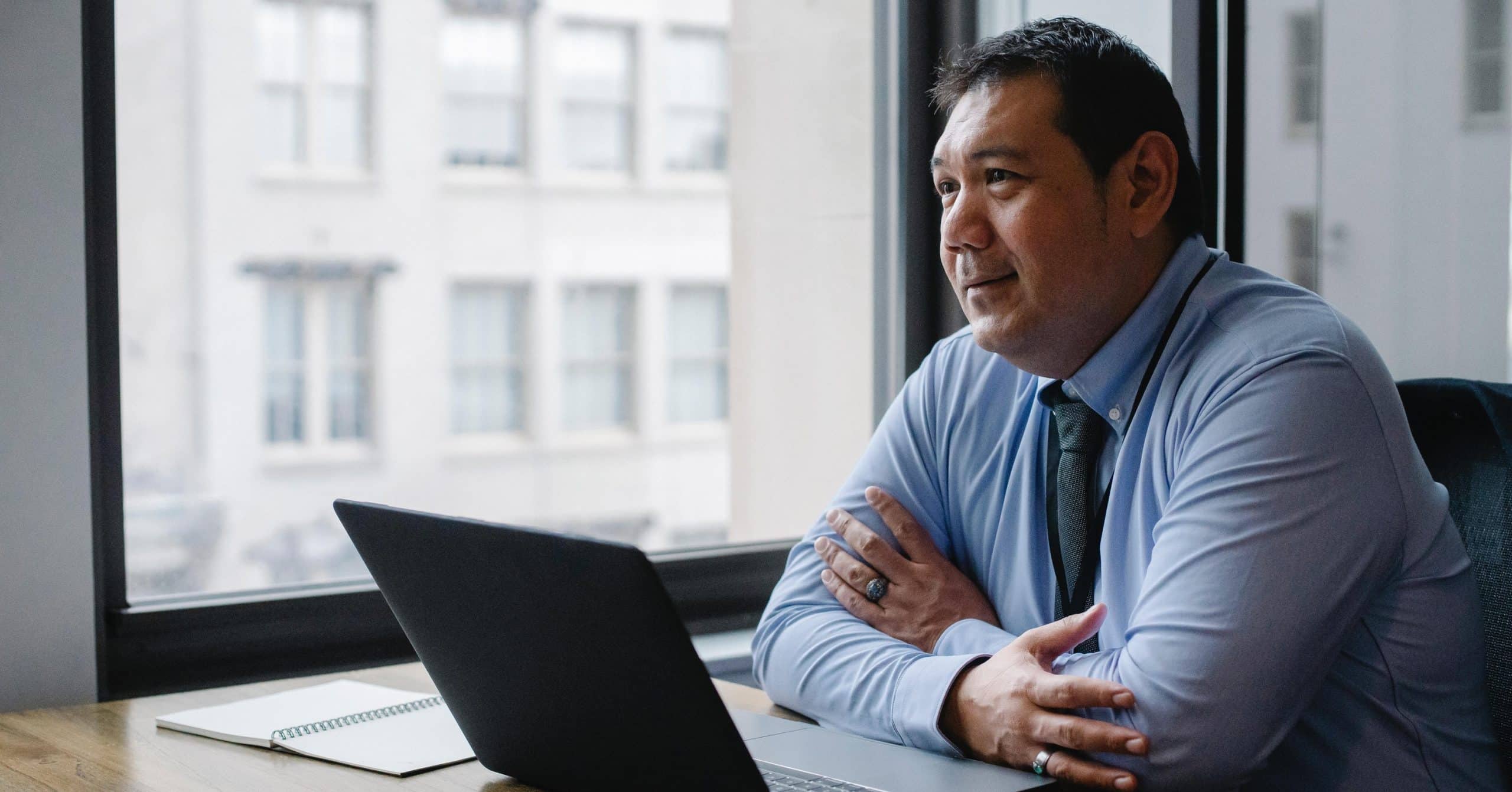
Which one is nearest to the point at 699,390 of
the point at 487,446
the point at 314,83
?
the point at 487,446

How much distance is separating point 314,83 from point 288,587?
775 millimetres

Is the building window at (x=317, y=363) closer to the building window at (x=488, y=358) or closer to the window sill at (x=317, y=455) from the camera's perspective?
the window sill at (x=317, y=455)

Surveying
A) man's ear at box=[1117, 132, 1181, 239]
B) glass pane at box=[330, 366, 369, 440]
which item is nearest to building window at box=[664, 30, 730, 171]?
glass pane at box=[330, 366, 369, 440]

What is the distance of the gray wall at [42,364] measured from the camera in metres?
1.56

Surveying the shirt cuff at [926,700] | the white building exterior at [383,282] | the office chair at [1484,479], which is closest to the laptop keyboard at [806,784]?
the shirt cuff at [926,700]

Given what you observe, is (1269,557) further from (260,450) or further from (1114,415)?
(260,450)

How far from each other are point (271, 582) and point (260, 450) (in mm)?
204

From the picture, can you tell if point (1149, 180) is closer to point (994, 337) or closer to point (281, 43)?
point (994, 337)

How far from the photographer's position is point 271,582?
1.90 meters

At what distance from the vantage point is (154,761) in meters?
1.19

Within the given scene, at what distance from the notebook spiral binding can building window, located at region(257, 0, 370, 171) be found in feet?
3.21

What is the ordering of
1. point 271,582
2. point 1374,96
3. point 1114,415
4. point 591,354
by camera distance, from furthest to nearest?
point 591,354, point 271,582, point 1374,96, point 1114,415

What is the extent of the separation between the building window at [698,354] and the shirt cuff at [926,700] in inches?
47.6

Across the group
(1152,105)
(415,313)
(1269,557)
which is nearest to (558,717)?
(1269,557)
